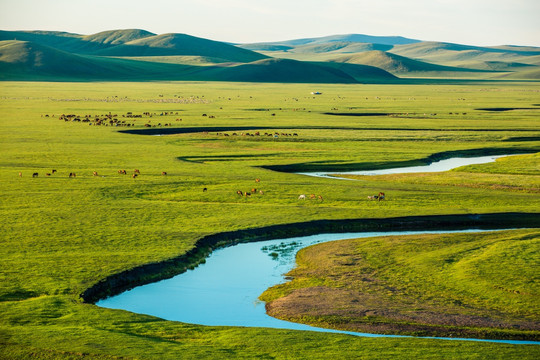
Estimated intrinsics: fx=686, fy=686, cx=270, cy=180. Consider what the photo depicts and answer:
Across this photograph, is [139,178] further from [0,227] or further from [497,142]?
[497,142]

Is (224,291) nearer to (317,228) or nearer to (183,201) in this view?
(317,228)

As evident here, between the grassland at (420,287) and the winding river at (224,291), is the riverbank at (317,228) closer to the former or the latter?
the winding river at (224,291)

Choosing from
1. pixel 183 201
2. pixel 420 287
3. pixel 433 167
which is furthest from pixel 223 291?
pixel 433 167

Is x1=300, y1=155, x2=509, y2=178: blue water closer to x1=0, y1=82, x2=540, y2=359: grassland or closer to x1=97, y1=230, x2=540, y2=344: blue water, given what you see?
x1=0, y1=82, x2=540, y2=359: grassland

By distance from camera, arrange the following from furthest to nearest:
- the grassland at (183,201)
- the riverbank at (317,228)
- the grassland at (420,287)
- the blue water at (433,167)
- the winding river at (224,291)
A: the blue water at (433,167)
the riverbank at (317,228)
the winding river at (224,291)
the grassland at (420,287)
the grassland at (183,201)

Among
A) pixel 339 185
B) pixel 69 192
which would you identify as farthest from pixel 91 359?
pixel 339 185

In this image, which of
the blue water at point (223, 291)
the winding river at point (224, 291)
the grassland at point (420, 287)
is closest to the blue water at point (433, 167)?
the grassland at point (420, 287)

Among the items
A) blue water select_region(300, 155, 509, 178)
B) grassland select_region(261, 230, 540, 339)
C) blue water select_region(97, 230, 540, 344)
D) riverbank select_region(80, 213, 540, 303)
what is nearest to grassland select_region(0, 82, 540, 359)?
riverbank select_region(80, 213, 540, 303)
